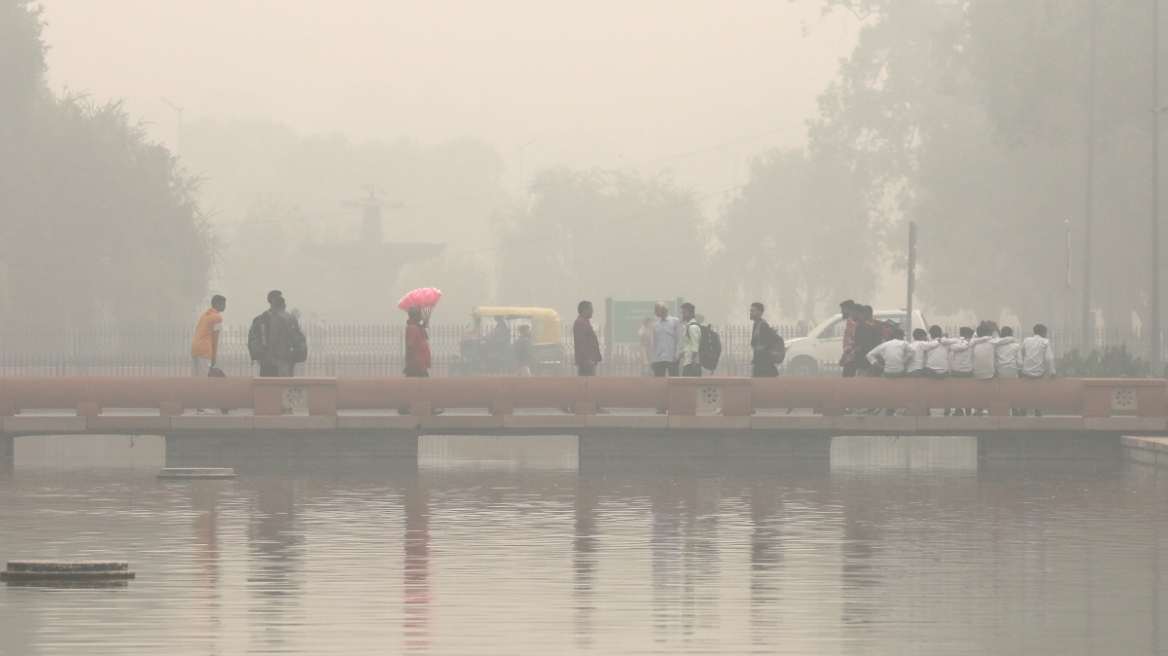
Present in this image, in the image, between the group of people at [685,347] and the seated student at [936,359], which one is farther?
the group of people at [685,347]

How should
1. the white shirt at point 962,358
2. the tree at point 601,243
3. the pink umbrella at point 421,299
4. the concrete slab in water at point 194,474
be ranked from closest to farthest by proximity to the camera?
the concrete slab in water at point 194,474
the white shirt at point 962,358
the pink umbrella at point 421,299
the tree at point 601,243

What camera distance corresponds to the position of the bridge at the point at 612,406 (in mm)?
25516

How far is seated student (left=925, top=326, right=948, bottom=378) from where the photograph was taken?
26.6 meters

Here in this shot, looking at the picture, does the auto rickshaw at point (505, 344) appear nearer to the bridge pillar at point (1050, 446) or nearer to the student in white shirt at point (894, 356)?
the student in white shirt at point (894, 356)

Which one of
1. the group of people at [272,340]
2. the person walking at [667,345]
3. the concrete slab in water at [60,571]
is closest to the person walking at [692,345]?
the person walking at [667,345]

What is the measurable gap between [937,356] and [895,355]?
1.84 feet

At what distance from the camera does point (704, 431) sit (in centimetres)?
2594

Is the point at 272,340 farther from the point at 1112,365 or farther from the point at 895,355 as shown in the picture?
the point at 1112,365

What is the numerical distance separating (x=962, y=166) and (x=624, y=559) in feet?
193

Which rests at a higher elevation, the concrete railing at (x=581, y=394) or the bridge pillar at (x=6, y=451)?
the concrete railing at (x=581, y=394)

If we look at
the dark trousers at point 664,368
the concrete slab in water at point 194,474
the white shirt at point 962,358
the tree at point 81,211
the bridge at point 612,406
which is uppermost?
the tree at point 81,211

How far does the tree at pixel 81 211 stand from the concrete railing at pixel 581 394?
3931 centimetres

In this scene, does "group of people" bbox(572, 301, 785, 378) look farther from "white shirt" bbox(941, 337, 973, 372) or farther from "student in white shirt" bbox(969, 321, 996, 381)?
"student in white shirt" bbox(969, 321, 996, 381)

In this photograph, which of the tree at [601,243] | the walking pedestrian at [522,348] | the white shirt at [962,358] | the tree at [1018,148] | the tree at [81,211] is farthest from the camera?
the tree at [601,243]
